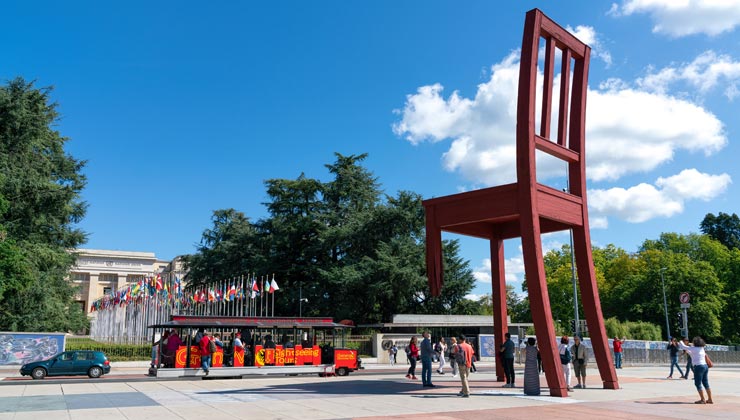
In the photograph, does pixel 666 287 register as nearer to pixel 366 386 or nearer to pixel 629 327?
pixel 629 327

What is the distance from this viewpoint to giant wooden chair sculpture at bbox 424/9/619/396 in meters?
15.4

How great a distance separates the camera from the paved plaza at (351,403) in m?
11.5

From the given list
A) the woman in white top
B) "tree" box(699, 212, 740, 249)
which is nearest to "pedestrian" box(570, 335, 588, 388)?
the woman in white top

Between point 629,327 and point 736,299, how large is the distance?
2032 centimetres

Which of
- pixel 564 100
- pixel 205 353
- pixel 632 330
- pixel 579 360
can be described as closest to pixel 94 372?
pixel 205 353

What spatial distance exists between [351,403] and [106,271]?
9622 centimetres

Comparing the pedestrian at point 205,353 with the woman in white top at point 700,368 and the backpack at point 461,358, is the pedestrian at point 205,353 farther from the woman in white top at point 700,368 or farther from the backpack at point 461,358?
the woman in white top at point 700,368

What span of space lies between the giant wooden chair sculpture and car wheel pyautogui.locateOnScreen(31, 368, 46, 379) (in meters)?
17.4

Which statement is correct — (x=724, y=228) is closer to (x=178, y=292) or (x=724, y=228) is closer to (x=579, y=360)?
(x=178, y=292)

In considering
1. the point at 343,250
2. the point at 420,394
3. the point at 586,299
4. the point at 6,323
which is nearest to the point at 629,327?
the point at 343,250

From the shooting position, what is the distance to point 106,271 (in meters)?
99.1

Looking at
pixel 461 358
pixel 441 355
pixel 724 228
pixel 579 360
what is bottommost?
pixel 441 355

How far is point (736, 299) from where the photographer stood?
2559 inches

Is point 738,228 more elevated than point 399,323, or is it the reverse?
point 738,228
